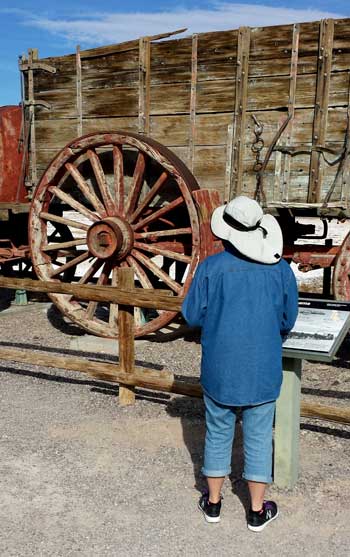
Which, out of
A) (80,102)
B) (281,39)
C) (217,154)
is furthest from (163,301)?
(80,102)

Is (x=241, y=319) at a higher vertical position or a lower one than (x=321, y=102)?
lower

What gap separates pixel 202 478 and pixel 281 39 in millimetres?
4002

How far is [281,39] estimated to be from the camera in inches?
222

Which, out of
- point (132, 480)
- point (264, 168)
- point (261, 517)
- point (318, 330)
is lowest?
point (132, 480)

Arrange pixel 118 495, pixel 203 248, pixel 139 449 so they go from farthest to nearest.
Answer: pixel 203 248 < pixel 139 449 < pixel 118 495

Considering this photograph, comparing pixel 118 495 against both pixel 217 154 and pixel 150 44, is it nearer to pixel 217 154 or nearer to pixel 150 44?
pixel 217 154

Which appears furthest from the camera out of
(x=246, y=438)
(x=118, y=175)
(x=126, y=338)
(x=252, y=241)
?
(x=118, y=175)

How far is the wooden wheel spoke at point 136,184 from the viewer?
625 centimetres

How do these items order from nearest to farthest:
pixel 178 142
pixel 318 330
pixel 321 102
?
1. pixel 318 330
2. pixel 321 102
3. pixel 178 142

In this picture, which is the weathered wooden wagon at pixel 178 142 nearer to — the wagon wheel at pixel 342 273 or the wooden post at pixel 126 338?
the wagon wheel at pixel 342 273

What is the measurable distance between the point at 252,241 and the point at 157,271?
350cm

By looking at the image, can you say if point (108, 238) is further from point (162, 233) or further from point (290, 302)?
point (290, 302)

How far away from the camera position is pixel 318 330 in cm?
337

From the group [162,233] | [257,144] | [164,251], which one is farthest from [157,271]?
[257,144]
